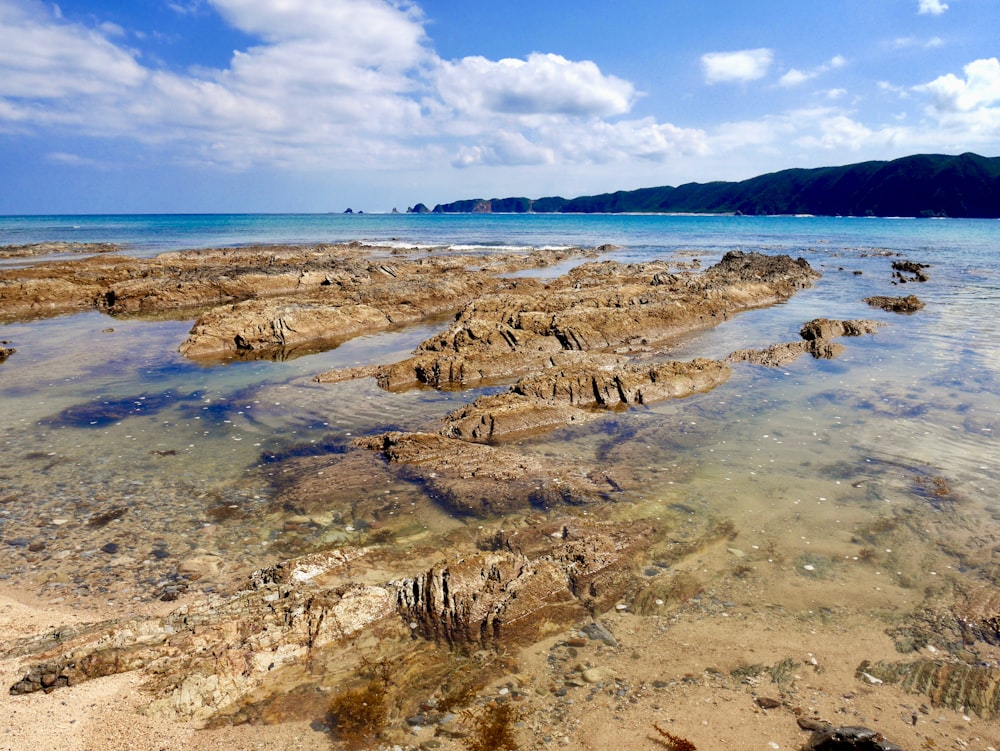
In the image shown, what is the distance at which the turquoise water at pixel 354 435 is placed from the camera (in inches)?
306

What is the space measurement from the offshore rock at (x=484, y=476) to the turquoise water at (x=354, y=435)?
1.59 feet

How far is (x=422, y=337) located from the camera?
22.2 meters

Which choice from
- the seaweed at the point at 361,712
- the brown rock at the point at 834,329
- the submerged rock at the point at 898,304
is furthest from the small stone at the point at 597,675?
the submerged rock at the point at 898,304

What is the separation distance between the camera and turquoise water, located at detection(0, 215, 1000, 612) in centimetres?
777

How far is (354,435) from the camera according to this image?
38.3 feet

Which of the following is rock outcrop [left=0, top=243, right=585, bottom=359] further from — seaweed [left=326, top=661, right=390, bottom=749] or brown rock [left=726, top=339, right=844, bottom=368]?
seaweed [left=326, top=661, right=390, bottom=749]

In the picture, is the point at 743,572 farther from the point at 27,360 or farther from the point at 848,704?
the point at 27,360

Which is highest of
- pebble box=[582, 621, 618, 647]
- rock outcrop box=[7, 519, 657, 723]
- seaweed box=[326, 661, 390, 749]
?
rock outcrop box=[7, 519, 657, 723]

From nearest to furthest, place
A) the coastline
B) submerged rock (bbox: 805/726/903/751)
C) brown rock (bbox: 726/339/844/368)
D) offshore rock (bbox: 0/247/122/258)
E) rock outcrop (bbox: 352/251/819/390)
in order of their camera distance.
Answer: submerged rock (bbox: 805/726/903/751) < the coastline < rock outcrop (bbox: 352/251/819/390) < brown rock (bbox: 726/339/844/368) < offshore rock (bbox: 0/247/122/258)

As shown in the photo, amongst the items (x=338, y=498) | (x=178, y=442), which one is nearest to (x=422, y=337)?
(x=178, y=442)

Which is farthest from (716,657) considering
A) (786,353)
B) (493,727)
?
(786,353)

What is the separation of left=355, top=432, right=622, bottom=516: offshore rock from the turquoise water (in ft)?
1.59

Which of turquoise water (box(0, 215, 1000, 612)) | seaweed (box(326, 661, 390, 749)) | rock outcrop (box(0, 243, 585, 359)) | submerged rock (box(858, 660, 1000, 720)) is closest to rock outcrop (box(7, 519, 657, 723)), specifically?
seaweed (box(326, 661, 390, 749))

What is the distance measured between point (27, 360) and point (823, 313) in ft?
103
